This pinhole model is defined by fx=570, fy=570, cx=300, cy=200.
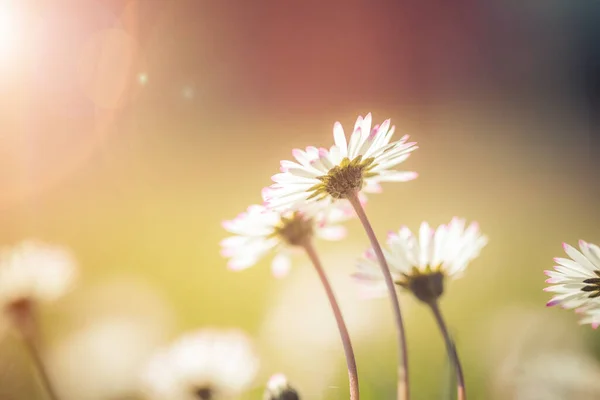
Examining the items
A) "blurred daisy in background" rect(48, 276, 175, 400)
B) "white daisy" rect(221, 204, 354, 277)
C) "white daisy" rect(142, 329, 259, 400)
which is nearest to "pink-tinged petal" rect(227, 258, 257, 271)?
"white daisy" rect(221, 204, 354, 277)

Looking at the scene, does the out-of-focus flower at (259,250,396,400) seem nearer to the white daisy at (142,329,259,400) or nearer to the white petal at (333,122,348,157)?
the white daisy at (142,329,259,400)

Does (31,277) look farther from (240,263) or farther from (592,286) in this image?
(592,286)

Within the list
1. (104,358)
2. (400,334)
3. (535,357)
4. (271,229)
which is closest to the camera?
(400,334)

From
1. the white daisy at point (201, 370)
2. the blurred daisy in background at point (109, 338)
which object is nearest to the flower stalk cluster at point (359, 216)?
the white daisy at point (201, 370)

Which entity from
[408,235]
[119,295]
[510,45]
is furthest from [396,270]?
[510,45]

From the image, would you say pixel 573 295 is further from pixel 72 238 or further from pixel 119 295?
pixel 72 238

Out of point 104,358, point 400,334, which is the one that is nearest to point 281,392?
point 400,334

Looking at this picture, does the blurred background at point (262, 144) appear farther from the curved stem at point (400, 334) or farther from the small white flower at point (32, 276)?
the curved stem at point (400, 334)
